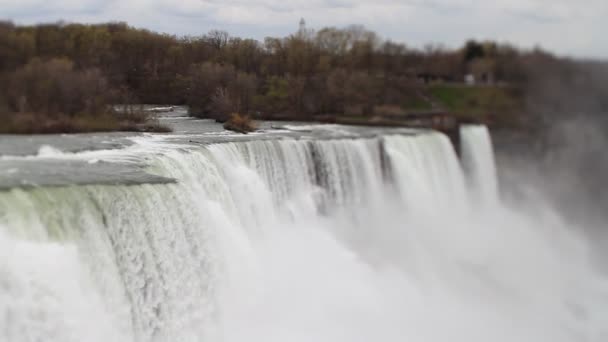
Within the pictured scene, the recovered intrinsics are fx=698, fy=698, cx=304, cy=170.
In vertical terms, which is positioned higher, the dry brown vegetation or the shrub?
the dry brown vegetation

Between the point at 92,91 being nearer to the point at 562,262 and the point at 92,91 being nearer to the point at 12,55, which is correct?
the point at 12,55

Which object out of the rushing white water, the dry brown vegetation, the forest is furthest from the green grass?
the dry brown vegetation

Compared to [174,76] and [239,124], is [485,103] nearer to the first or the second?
[239,124]

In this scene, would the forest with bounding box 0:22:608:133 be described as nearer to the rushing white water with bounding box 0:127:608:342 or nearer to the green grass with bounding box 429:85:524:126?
the rushing white water with bounding box 0:127:608:342

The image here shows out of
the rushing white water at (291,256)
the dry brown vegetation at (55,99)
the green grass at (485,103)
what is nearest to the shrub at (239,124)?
the rushing white water at (291,256)

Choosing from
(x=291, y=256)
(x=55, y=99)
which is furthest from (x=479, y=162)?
(x=55, y=99)

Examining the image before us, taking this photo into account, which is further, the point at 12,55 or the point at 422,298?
the point at 422,298

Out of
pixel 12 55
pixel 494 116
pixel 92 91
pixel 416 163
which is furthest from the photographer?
pixel 494 116

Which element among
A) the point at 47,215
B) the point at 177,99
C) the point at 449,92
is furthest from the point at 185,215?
the point at 449,92

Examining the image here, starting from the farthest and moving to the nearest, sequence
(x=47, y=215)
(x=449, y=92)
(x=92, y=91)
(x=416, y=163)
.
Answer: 1. (x=449, y=92)
2. (x=416, y=163)
3. (x=92, y=91)
4. (x=47, y=215)
